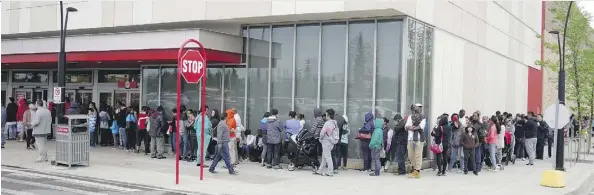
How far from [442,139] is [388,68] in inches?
96.9

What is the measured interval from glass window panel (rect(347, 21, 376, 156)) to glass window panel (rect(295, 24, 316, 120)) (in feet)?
3.56

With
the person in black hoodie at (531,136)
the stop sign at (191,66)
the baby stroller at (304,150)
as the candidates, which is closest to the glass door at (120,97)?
the baby stroller at (304,150)

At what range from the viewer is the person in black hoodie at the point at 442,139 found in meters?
14.5

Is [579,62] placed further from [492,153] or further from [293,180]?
[293,180]

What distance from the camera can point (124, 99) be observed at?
70.0 feet

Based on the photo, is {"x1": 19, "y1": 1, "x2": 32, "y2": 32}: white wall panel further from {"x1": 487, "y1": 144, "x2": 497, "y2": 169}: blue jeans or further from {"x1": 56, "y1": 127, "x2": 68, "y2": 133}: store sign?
{"x1": 487, "y1": 144, "x2": 497, "y2": 169}: blue jeans

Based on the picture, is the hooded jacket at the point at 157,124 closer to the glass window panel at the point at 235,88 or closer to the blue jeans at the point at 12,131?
the glass window panel at the point at 235,88

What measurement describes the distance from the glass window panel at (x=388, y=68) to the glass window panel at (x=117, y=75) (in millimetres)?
10082

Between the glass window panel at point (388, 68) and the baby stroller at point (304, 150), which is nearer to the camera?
the baby stroller at point (304, 150)

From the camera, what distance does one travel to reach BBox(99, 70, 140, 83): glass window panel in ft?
68.8

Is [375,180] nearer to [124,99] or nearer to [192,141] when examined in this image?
[192,141]

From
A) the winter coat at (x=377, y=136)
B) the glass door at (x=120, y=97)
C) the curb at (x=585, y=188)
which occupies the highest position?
the glass door at (x=120, y=97)

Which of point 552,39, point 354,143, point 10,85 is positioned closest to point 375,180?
point 354,143

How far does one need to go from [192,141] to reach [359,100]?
5.03m
